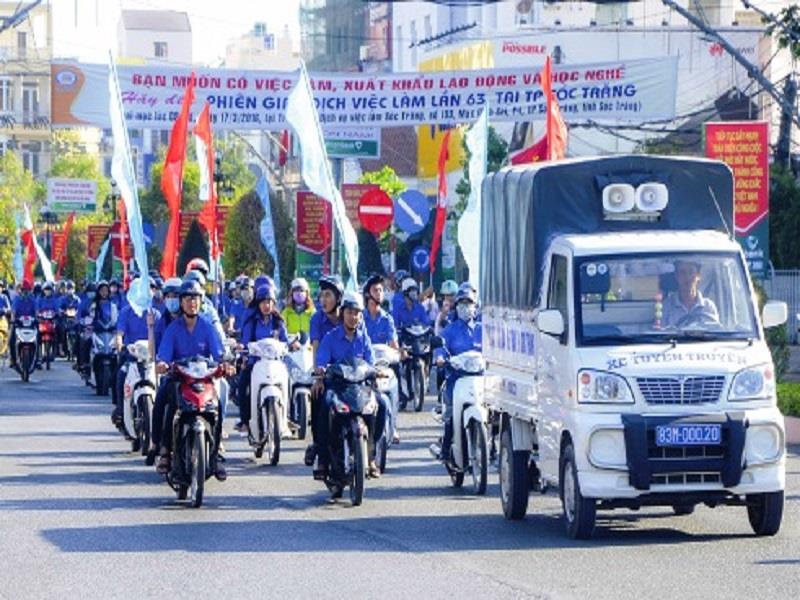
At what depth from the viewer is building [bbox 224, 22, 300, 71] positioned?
168 meters

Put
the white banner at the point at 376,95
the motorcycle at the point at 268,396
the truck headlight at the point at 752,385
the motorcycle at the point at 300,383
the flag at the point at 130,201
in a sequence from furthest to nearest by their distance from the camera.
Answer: the white banner at the point at 376,95 → the motorcycle at the point at 300,383 → the flag at the point at 130,201 → the motorcycle at the point at 268,396 → the truck headlight at the point at 752,385

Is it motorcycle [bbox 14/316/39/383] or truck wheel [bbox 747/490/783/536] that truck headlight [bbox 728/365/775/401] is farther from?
motorcycle [bbox 14/316/39/383]

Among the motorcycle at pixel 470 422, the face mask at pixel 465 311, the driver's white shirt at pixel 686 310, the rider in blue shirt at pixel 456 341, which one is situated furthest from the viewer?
the face mask at pixel 465 311

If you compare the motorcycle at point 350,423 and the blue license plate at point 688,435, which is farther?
the motorcycle at point 350,423

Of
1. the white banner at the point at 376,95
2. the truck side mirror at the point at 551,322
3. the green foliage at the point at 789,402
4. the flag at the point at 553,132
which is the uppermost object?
the white banner at the point at 376,95

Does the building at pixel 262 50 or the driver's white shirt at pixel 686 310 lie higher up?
the building at pixel 262 50

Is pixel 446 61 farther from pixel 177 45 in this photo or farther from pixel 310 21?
pixel 177 45

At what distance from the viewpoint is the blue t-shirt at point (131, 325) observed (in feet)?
80.4

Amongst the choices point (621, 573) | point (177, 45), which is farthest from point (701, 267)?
point (177, 45)

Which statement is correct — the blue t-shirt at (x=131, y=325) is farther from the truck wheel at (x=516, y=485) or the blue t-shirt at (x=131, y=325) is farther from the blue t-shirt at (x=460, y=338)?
the truck wheel at (x=516, y=485)

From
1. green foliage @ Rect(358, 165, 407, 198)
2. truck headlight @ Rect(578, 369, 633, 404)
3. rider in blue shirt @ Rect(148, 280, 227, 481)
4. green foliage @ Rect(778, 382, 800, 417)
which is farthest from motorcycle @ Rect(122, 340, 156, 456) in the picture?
green foliage @ Rect(358, 165, 407, 198)

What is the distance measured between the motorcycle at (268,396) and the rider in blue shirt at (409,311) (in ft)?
33.2

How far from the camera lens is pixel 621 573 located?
43.8 feet

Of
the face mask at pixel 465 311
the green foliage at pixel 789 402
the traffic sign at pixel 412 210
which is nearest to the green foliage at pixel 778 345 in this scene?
the green foliage at pixel 789 402
